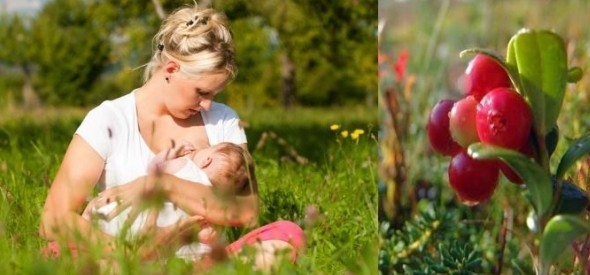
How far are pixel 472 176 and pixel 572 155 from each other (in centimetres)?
11

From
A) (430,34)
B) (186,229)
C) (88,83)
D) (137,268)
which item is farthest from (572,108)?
(88,83)

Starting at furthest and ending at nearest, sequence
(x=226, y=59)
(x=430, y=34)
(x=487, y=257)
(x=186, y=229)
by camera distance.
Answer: (x=430, y=34) → (x=487, y=257) → (x=226, y=59) → (x=186, y=229)

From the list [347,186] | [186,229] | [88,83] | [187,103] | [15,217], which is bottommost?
[88,83]

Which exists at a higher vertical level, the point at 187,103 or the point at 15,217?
the point at 187,103

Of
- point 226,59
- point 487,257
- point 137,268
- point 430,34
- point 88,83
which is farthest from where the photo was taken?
point 88,83

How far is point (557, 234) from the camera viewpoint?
3.55ft

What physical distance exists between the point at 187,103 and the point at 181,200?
17 centimetres

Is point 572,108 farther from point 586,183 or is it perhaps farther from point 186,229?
point 186,229

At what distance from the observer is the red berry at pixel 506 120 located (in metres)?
1.08

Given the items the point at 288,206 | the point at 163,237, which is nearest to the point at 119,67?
the point at 288,206

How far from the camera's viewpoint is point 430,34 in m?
1.93

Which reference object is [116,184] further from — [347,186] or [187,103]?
[347,186]

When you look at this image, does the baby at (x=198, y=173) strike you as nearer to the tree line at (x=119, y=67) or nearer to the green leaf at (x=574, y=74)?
the green leaf at (x=574, y=74)

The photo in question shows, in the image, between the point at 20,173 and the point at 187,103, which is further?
the point at 20,173
